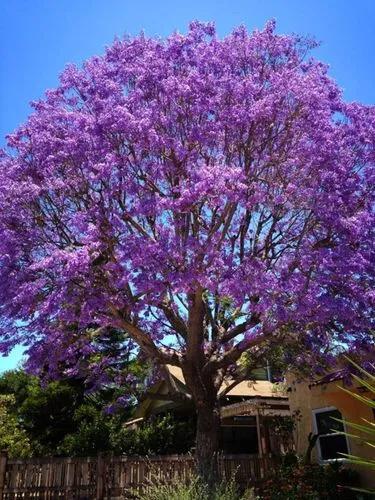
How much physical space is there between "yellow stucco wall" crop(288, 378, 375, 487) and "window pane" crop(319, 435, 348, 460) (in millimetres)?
289

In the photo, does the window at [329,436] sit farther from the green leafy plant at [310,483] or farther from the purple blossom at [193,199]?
the purple blossom at [193,199]

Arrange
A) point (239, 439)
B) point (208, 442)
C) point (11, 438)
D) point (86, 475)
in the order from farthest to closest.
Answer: point (239, 439) → point (11, 438) → point (86, 475) → point (208, 442)

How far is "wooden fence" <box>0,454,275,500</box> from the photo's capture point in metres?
13.1

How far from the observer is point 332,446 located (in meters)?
15.7

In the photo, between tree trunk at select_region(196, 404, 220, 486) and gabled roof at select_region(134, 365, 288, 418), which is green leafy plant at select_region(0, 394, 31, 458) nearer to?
gabled roof at select_region(134, 365, 288, 418)

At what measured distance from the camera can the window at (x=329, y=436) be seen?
50.5 ft

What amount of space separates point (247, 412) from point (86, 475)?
6005mm

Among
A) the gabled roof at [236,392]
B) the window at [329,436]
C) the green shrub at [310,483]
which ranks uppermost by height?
the gabled roof at [236,392]

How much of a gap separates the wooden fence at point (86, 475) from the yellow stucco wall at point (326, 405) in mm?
2305

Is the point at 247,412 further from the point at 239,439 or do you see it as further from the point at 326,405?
the point at 239,439

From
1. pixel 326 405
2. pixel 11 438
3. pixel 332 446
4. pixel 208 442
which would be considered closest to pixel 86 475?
pixel 208 442

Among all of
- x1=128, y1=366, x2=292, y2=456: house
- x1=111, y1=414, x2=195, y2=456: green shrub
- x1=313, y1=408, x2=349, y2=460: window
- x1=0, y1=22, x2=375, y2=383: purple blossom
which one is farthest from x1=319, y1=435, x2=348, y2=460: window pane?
x1=111, y1=414, x2=195, y2=456: green shrub

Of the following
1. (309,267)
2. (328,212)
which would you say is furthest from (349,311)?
(328,212)

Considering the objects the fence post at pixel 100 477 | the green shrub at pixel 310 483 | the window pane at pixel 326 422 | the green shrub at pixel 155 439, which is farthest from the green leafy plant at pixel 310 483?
the green shrub at pixel 155 439
